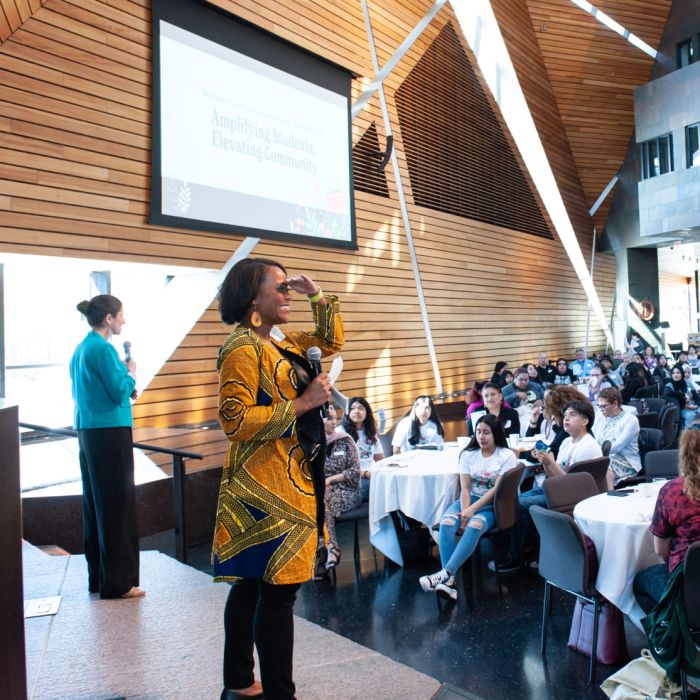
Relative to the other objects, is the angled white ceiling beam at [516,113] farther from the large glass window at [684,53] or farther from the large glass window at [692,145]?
the large glass window at [684,53]

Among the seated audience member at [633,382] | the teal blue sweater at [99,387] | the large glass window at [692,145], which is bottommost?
the seated audience member at [633,382]

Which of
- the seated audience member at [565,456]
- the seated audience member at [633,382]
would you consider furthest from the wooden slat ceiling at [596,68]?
the seated audience member at [565,456]

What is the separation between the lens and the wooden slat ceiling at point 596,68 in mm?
13992

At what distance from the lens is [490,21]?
1141 centimetres

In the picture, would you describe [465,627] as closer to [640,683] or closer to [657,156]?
[640,683]

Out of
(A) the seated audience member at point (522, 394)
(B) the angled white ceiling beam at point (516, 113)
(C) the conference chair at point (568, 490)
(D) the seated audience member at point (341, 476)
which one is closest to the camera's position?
(C) the conference chair at point (568, 490)

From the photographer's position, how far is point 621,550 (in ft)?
9.89

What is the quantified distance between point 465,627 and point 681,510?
144 cm

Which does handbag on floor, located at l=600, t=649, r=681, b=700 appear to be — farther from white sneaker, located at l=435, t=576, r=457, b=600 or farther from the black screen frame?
the black screen frame

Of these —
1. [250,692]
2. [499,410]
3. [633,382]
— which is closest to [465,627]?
[250,692]

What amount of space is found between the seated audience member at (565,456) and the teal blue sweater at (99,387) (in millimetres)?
2890

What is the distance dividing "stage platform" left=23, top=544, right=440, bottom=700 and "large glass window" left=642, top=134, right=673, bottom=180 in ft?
51.1

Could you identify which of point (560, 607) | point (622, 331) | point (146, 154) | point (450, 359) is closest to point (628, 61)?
point (622, 331)

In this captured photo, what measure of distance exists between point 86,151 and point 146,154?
2.23 feet
